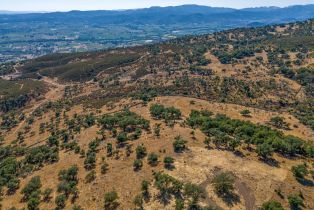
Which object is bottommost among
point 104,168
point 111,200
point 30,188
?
point 30,188

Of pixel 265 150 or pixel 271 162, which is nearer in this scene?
pixel 271 162

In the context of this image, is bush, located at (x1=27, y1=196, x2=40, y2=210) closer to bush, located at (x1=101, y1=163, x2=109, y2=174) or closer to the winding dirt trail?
bush, located at (x1=101, y1=163, x2=109, y2=174)

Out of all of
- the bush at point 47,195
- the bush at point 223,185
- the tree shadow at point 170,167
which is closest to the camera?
the bush at point 223,185

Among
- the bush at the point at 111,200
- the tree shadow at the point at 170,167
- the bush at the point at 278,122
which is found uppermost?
the tree shadow at the point at 170,167

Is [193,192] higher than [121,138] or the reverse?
higher

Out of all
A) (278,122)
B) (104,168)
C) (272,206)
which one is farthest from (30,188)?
(278,122)

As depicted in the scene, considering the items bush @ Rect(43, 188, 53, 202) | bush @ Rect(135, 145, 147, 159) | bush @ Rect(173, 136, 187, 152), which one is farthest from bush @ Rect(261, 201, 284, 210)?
bush @ Rect(43, 188, 53, 202)

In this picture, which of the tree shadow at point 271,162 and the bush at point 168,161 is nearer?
the bush at point 168,161

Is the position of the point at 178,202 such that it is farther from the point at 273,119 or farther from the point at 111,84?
the point at 111,84

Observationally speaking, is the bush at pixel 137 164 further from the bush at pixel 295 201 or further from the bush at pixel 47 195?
the bush at pixel 295 201

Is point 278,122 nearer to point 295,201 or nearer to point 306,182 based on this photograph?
point 306,182

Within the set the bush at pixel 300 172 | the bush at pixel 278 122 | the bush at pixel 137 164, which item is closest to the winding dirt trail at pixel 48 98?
the bush at pixel 137 164
